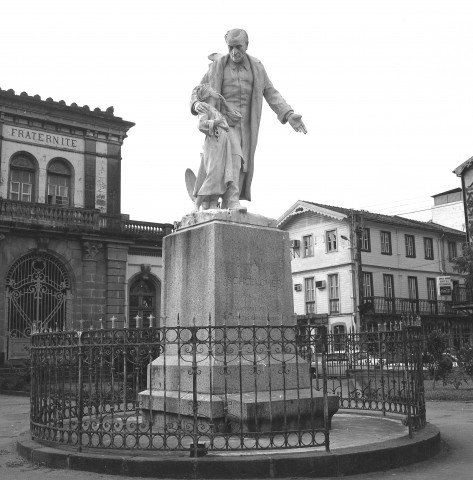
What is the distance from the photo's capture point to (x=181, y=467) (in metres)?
6.31

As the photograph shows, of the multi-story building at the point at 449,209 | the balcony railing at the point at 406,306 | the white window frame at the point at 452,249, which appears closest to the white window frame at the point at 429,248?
the white window frame at the point at 452,249

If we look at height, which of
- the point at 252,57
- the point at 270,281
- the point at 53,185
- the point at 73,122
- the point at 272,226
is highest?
the point at 73,122

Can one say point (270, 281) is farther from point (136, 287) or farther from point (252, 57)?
point (136, 287)

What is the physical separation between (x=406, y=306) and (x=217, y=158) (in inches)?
1533

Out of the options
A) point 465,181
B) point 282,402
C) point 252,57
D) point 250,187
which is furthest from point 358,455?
point 465,181

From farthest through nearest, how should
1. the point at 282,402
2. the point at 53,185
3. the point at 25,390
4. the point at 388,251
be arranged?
the point at 388,251 → the point at 53,185 → the point at 25,390 → the point at 282,402

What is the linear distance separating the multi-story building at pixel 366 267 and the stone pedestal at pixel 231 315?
32.1m

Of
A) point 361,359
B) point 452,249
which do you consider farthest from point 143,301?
point 452,249

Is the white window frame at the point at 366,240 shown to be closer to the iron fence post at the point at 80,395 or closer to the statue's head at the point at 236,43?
the statue's head at the point at 236,43

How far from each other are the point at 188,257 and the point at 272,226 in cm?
Result: 136

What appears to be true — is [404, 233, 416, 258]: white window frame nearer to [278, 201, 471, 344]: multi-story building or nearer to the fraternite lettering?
[278, 201, 471, 344]: multi-story building

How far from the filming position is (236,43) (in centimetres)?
961

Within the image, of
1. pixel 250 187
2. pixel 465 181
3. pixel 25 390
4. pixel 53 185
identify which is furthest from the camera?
pixel 465 181

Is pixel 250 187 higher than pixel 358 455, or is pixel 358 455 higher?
pixel 250 187
